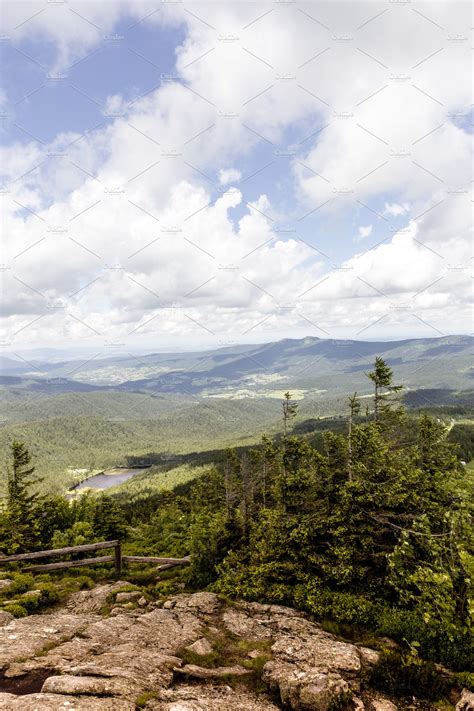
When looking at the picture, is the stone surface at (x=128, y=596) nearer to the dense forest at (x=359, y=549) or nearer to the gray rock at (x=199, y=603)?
the gray rock at (x=199, y=603)

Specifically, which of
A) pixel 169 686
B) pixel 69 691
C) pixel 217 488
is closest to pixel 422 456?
pixel 169 686

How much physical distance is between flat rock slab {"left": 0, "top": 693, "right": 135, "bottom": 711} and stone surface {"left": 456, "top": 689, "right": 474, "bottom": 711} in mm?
7776

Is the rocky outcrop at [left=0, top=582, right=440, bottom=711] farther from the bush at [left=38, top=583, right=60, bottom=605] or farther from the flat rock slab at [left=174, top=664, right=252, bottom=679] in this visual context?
the bush at [left=38, top=583, right=60, bottom=605]

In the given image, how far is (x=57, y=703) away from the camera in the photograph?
22.5 feet

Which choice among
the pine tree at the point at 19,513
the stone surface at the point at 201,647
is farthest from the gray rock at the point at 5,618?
the pine tree at the point at 19,513

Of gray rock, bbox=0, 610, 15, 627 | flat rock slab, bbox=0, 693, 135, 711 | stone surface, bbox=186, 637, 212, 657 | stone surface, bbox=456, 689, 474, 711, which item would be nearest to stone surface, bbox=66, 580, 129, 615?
gray rock, bbox=0, 610, 15, 627

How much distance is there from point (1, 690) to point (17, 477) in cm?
2717

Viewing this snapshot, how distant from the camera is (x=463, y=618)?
37.0 ft

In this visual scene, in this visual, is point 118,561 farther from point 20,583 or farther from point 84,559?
point 20,583

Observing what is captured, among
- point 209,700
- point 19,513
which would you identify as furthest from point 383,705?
point 19,513

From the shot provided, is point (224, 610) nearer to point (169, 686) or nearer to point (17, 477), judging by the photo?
point (169, 686)

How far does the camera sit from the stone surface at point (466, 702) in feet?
27.2

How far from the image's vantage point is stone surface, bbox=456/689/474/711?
8.28 meters

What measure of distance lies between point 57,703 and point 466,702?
954cm
